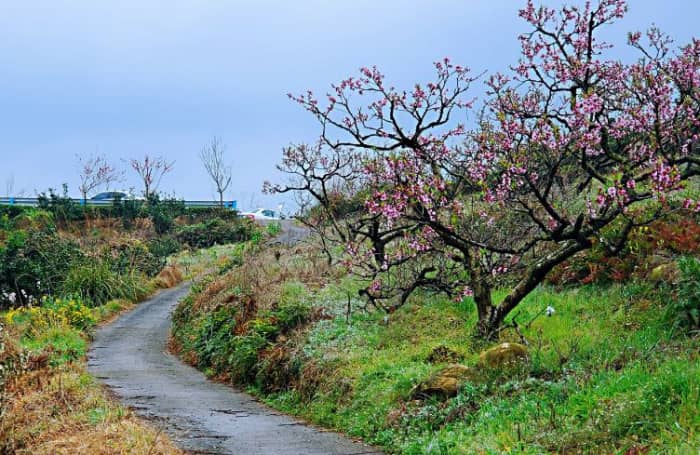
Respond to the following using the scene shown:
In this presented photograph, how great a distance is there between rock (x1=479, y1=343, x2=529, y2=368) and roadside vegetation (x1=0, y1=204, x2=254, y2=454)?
11.8 feet

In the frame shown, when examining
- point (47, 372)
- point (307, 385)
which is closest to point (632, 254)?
point (307, 385)

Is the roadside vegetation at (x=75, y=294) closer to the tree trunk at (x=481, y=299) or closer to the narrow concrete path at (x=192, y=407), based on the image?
the narrow concrete path at (x=192, y=407)

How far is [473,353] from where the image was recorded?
9688mm

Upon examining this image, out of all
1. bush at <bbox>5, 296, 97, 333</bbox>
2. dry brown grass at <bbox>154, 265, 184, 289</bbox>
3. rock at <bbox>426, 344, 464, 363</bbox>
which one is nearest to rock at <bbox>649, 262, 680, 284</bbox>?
rock at <bbox>426, 344, 464, 363</bbox>

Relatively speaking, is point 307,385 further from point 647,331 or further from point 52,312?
point 52,312

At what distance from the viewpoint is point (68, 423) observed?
8547mm

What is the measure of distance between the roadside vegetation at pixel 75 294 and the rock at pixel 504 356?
3604mm

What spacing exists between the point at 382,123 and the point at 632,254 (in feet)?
14.2

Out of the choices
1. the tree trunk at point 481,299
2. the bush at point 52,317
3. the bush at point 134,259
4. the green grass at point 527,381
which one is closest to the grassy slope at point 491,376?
the green grass at point 527,381

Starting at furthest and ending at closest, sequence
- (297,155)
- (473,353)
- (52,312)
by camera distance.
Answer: (52,312)
(297,155)
(473,353)

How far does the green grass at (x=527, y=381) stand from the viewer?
593 centimetres

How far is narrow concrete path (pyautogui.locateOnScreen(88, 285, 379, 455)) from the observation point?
320 inches

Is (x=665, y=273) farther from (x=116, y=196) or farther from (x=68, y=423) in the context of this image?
(x=116, y=196)

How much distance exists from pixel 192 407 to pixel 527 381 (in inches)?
197
